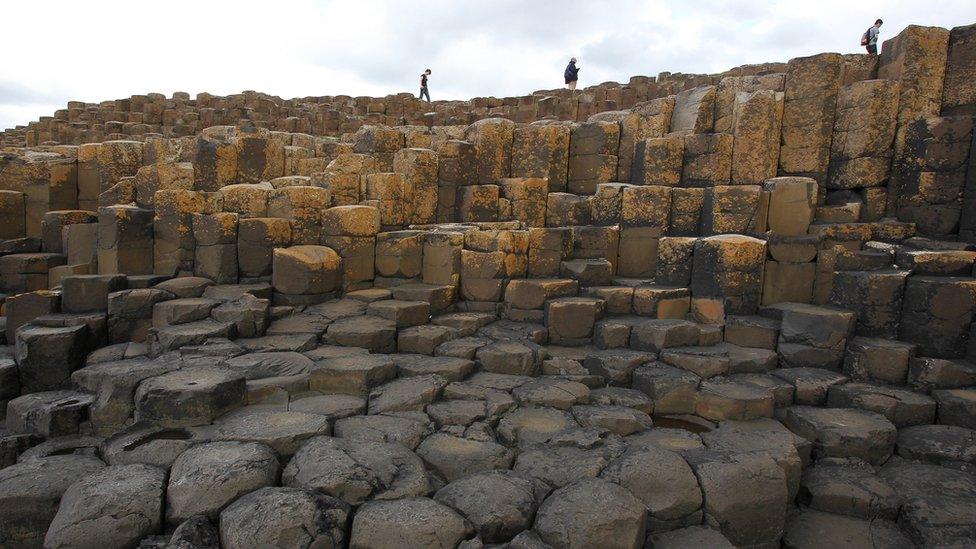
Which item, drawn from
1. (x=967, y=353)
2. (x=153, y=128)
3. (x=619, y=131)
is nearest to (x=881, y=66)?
(x=619, y=131)

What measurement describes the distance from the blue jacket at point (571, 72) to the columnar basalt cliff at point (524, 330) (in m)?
10.8

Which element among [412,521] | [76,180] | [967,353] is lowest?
[412,521]

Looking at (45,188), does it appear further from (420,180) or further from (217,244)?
(420,180)

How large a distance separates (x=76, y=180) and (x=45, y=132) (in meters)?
13.6

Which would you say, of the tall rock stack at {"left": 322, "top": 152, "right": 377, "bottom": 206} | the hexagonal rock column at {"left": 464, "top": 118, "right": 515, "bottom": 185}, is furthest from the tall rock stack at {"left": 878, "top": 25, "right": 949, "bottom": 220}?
the tall rock stack at {"left": 322, "top": 152, "right": 377, "bottom": 206}

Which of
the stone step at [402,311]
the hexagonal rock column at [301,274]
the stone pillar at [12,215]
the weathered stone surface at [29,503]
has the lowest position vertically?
the weathered stone surface at [29,503]

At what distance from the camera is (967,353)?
667 centimetres

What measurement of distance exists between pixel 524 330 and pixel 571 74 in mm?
15719

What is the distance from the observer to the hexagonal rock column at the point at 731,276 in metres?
7.75

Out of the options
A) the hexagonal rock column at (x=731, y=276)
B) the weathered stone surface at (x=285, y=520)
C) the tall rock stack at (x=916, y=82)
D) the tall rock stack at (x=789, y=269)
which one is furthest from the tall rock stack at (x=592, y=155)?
the weathered stone surface at (x=285, y=520)

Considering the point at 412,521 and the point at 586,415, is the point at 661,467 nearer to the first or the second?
the point at 586,415

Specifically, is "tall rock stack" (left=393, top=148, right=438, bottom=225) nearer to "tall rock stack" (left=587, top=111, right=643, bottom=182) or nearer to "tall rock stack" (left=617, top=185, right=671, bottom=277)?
"tall rock stack" (left=617, top=185, right=671, bottom=277)

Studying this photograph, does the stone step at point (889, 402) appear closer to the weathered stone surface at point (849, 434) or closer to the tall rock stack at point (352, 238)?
the weathered stone surface at point (849, 434)

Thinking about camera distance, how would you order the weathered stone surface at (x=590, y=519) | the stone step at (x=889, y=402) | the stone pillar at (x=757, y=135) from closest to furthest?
the weathered stone surface at (x=590, y=519) < the stone step at (x=889, y=402) < the stone pillar at (x=757, y=135)
